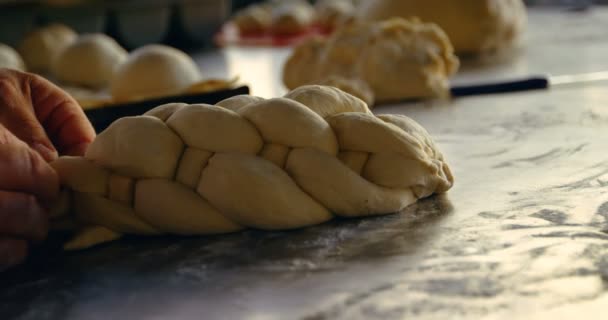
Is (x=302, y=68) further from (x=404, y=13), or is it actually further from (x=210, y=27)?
(x=210, y=27)

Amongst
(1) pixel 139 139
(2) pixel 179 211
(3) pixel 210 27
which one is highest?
(1) pixel 139 139

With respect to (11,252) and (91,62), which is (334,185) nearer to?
(11,252)

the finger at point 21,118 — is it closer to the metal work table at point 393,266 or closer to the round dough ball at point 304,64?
the metal work table at point 393,266

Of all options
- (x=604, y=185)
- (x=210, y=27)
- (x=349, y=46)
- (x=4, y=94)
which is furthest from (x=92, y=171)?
(x=210, y=27)

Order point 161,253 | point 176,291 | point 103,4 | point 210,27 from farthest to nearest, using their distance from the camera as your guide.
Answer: point 210,27 → point 103,4 → point 161,253 → point 176,291

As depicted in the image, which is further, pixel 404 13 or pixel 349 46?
pixel 404 13

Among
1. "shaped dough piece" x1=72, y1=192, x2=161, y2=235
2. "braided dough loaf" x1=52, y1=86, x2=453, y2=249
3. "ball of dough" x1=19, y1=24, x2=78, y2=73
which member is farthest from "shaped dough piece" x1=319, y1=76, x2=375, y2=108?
"ball of dough" x1=19, y1=24, x2=78, y2=73

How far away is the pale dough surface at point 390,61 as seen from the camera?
2.41 metres

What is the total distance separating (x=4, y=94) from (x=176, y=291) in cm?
49

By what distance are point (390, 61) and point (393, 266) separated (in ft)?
4.56

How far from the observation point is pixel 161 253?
3.96 feet

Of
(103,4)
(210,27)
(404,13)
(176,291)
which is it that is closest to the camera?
(176,291)

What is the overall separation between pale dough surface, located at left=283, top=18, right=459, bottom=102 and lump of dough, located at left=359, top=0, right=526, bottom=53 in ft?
2.67

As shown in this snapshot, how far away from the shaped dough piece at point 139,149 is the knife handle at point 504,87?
1.47 meters
